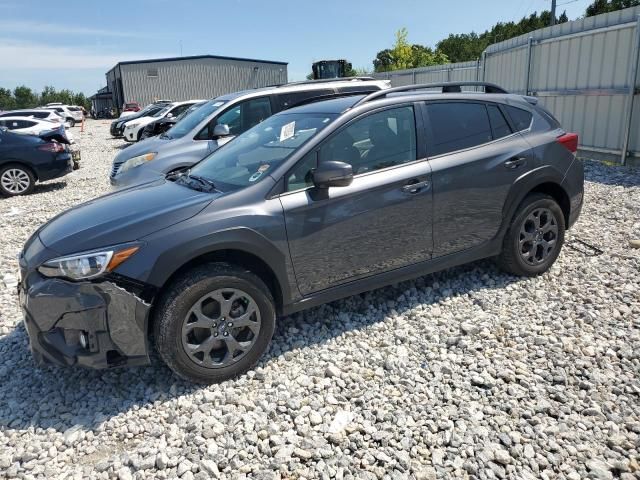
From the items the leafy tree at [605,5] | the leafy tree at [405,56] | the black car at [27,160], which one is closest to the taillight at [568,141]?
the black car at [27,160]

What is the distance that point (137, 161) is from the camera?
7613 mm

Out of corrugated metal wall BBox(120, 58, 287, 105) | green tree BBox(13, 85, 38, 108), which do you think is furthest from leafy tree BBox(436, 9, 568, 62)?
green tree BBox(13, 85, 38, 108)

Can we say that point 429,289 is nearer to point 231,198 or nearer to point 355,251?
point 355,251

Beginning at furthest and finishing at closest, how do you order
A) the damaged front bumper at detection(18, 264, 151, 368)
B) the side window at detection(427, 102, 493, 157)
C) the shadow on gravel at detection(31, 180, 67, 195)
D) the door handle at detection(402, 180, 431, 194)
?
1. the shadow on gravel at detection(31, 180, 67, 195)
2. the side window at detection(427, 102, 493, 157)
3. the door handle at detection(402, 180, 431, 194)
4. the damaged front bumper at detection(18, 264, 151, 368)

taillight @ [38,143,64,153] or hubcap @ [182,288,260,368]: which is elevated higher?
taillight @ [38,143,64,153]

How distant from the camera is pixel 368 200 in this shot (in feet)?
12.2

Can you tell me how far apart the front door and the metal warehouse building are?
165 ft

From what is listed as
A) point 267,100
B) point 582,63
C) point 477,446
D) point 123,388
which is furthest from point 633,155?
point 123,388

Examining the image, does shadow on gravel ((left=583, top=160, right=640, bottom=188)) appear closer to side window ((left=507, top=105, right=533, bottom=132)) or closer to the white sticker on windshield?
side window ((left=507, top=105, right=533, bottom=132))

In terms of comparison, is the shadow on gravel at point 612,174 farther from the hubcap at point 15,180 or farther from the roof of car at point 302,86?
the hubcap at point 15,180

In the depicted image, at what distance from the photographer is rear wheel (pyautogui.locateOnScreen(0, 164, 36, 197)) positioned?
1053 cm

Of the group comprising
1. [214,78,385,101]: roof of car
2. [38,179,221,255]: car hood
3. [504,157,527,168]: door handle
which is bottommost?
[38,179,221,255]: car hood

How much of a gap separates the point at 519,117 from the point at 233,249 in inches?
116

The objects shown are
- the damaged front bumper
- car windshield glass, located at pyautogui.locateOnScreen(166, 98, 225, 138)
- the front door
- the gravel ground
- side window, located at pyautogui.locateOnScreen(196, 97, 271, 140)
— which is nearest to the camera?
the gravel ground
